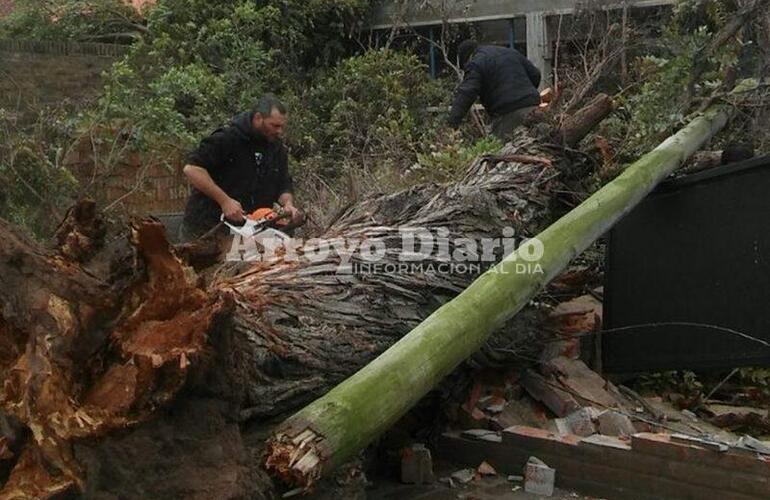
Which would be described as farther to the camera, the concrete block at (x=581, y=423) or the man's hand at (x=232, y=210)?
the man's hand at (x=232, y=210)

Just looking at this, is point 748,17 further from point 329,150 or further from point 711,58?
point 329,150

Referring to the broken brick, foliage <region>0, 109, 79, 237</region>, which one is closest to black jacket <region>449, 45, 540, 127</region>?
the broken brick

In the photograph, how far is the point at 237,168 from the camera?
21.0ft

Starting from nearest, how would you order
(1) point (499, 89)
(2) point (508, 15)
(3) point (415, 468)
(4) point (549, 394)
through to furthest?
(3) point (415, 468), (4) point (549, 394), (1) point (499, 89), (2) point (508, 15)

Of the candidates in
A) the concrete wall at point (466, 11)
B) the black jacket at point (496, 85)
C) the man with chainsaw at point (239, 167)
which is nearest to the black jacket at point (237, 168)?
the man with chainsaw at point (239, 167)

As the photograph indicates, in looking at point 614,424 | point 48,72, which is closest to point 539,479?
point 614,424

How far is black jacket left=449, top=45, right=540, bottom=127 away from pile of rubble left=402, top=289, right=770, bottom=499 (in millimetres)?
2647

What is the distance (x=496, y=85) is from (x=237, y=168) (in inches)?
116

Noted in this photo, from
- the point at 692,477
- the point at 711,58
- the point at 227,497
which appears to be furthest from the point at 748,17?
the point at 227,497

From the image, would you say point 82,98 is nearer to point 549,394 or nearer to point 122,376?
point 549,394

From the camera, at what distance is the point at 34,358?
261cm

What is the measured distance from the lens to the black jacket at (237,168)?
628cm

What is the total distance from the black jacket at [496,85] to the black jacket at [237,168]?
7.37 ft

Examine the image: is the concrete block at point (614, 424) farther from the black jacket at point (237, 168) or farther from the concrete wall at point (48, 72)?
the concrete wall at point (48, 72)
